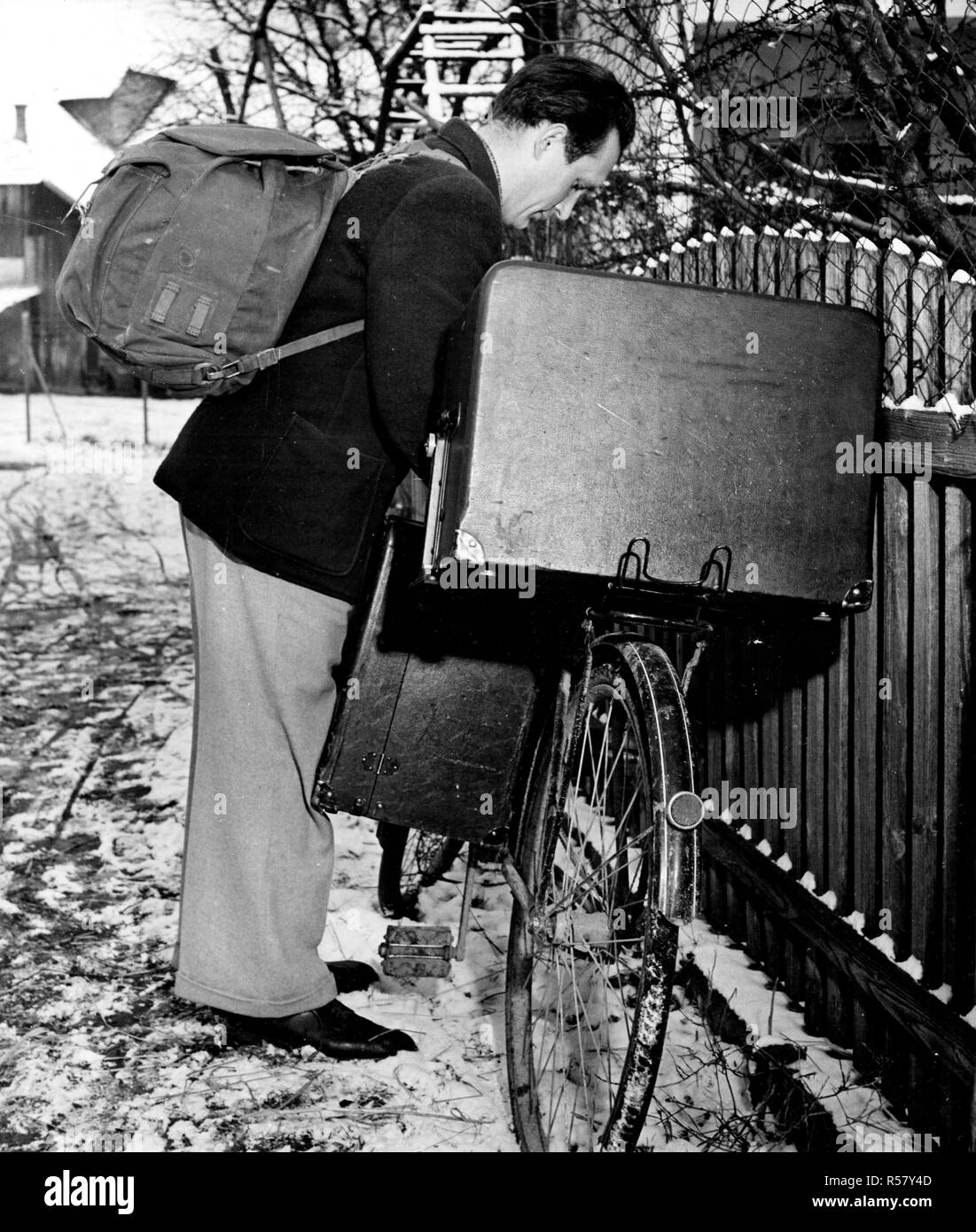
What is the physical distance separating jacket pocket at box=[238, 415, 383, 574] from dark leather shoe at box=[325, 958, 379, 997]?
1.19 m

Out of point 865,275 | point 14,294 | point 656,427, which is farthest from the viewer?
point 14,294

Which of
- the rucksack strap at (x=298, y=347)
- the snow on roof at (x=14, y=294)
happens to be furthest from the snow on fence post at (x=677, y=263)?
the snow on roof at (x=14, y=294)

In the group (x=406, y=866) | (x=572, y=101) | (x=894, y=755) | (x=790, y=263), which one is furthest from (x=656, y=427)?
(x=406, y=866)

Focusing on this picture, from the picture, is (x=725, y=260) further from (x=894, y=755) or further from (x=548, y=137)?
(x=894, y=755)

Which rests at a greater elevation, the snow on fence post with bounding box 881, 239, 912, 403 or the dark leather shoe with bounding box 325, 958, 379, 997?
the snow on fence post with bounding box 881, 239, 912, 403

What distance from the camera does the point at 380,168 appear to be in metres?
2.23

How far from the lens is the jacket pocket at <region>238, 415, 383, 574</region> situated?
233cm

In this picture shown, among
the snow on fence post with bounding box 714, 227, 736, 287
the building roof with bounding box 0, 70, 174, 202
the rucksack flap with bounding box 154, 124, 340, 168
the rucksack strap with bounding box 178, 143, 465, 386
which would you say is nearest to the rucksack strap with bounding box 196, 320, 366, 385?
the rucksack strap with bounding box 178, 143, 465, 386

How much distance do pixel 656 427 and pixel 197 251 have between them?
84 centimetres

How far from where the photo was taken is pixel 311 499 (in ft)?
7.66

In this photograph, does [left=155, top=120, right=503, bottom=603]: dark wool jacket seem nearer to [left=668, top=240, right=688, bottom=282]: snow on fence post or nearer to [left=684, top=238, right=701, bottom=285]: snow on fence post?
[left=684, top=238, right=701, bottom=285]: snow on fence post

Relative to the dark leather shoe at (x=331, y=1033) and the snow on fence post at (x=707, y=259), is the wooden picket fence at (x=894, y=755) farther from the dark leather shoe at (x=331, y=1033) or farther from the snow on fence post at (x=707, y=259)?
the dark leather shoe at (x=331, y=1033)

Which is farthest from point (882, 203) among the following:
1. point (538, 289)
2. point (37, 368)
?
point (37, 368)
